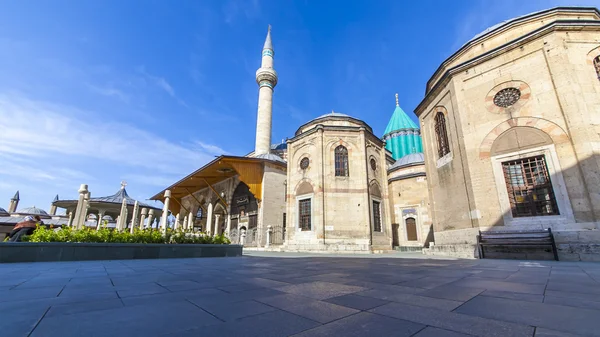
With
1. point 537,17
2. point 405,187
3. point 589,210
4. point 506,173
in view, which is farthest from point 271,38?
point 589,210

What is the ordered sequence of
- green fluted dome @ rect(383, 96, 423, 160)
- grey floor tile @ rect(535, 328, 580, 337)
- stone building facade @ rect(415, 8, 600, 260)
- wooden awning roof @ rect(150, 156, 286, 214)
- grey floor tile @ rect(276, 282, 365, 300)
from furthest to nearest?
green fluted dome @ rect(383, 96, 423, 160) → wooden awning roof @ rect(150, 156, 286, 214) → stone building facade @ rect(415, 8, 600, 260) → grey floor tile @ rect(276, 282, 365, 300) → grey floor tile @ rect(535, 328, 580, 337)

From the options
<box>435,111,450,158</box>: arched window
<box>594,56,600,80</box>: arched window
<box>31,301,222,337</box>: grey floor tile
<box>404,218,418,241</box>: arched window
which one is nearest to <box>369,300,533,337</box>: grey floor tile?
<box>31,301,222,337</box>: grey floor tile

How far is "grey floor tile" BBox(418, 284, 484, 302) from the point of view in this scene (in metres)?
2.48

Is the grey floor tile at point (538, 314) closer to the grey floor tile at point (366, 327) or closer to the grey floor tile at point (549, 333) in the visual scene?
the grey floor tile at point (549, 333)

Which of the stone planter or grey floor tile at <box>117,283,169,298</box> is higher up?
the stone planter

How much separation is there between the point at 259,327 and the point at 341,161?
683 inches

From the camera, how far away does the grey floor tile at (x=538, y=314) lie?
5.28ft

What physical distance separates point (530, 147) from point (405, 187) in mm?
11374

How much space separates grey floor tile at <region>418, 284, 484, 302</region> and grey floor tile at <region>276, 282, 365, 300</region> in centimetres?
72

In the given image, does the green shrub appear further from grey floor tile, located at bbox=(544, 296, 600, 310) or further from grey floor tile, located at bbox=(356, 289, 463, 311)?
grey floor tile, located at bbox=(544, 296, 600, 310)

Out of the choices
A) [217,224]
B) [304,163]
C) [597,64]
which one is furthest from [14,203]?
[597,64]

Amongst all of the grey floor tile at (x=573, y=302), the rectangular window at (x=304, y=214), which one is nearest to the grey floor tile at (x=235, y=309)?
the grey floor tile at (x=573, y=302)

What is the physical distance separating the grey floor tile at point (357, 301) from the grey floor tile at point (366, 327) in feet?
1.07

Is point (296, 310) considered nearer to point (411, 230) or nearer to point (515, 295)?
point (515, 295)
